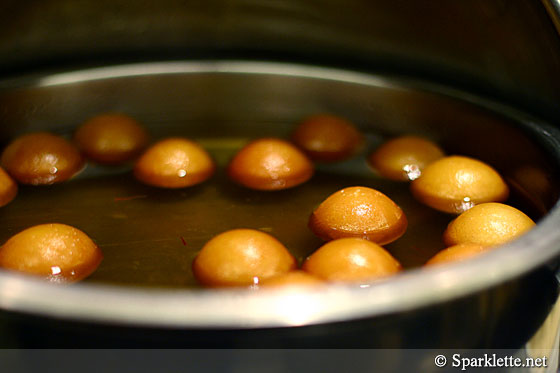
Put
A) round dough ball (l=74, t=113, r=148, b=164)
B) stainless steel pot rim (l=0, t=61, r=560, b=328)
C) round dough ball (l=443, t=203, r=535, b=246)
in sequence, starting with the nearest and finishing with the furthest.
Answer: stainless steel pot rim (l=0, t=61, r=560, b=328)
round dough ball (l=443, t=203, r=535, b=246)
round dough ball (l=74, t=113, r=148, b=164)

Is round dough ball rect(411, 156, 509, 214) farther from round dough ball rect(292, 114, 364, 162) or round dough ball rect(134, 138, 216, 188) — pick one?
round dough ball rect(134, 138, 216, 188)

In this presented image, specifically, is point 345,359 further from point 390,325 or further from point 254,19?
point 254,19

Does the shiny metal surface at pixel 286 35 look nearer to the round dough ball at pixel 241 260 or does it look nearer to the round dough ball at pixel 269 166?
the round dough ball at pixel 269 166

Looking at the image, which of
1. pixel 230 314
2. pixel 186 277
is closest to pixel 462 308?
pixel 230 314

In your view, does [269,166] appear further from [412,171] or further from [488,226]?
[488,226]

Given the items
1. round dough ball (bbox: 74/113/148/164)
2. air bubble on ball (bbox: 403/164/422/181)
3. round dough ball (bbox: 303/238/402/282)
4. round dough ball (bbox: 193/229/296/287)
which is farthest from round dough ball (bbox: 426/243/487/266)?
round dough ball (bbox: 74/113/148/164)

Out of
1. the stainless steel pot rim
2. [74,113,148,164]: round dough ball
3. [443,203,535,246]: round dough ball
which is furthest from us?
[74,113,148,164]: round dough ball

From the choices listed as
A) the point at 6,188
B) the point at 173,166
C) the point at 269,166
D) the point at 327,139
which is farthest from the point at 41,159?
the point at 327,139
